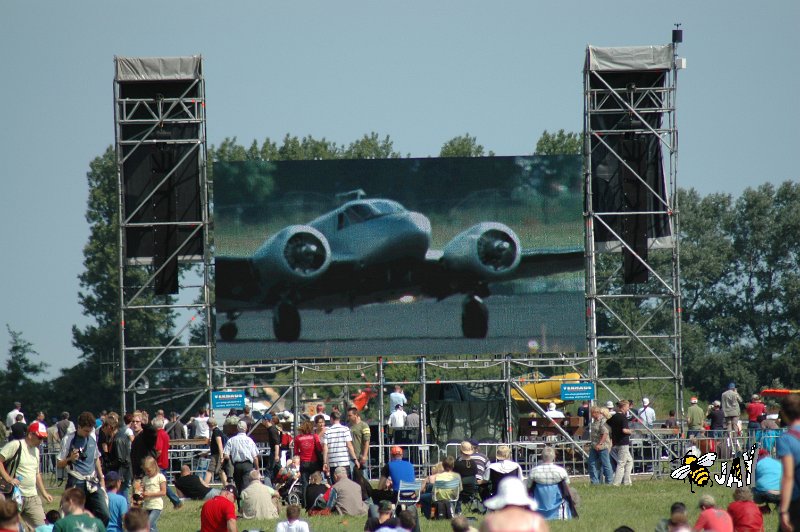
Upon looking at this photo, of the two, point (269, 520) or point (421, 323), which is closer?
point (269, 520)

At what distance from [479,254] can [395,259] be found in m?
1.69

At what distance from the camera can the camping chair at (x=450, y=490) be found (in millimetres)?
18984

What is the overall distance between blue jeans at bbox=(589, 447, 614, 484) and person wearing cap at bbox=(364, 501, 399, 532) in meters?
8.73

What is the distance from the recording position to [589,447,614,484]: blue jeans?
23.7m

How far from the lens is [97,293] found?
66500 mm

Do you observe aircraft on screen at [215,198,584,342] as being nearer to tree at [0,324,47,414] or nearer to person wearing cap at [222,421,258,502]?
person wearing cap at [222,421,258,502]

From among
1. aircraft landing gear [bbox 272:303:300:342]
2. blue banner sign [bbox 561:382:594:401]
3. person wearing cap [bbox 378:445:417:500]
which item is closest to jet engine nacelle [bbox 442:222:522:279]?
blue banner sign [bbox 561:382:594:401]

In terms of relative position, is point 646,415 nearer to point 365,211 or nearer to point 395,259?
point 395,259

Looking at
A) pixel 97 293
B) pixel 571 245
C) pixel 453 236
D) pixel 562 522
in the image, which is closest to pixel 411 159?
pixel 453 236

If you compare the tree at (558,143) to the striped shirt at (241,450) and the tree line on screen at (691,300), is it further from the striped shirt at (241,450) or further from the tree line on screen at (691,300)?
the striped shirt at (241,450)

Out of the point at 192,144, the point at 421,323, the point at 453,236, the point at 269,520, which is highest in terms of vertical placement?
the point at 192,144

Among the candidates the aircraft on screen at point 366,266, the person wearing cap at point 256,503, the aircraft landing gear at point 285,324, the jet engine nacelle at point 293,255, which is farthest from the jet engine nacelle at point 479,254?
the person wearing cap at point 256,503

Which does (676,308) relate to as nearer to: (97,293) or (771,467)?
(771,467)

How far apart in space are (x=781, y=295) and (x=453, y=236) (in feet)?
141
